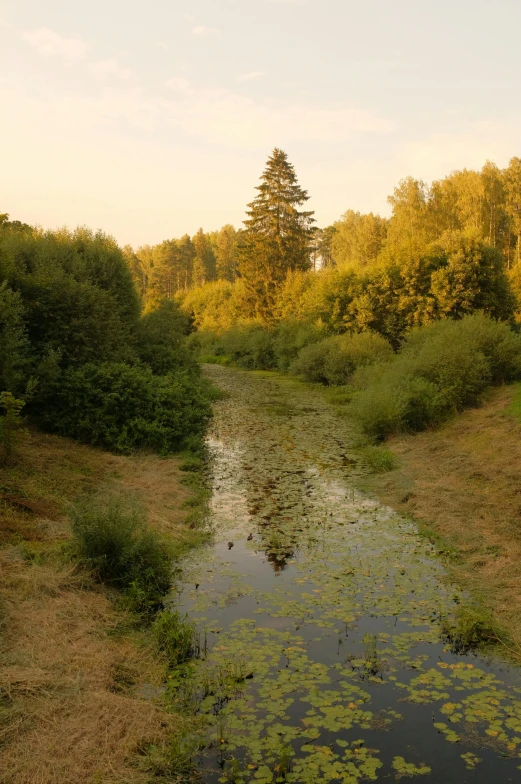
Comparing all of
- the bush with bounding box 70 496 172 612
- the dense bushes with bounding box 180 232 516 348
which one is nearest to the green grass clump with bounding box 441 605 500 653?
the bush with bounding box 70 496 172 612

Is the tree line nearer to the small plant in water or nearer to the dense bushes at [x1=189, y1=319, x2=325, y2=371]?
the dense bushes at [x1=189, y1=319, x2=325, y2=371]

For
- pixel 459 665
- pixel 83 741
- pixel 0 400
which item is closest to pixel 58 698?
pixel 83 741

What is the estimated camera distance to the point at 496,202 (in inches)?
2077

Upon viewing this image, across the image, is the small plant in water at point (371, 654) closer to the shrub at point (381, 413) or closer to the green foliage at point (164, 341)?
the shrub at point (381, 413)

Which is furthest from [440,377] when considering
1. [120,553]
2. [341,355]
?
[120,553]

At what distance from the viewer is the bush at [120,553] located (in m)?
8.64

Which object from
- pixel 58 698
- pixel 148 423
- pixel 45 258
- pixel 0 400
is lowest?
pixel 58 698

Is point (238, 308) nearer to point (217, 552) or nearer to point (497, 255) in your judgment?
point (497, 255)

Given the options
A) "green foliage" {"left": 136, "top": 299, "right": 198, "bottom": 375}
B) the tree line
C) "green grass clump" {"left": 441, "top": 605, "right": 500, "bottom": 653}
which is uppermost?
the tree line

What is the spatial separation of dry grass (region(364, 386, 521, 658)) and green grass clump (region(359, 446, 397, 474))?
0.28m

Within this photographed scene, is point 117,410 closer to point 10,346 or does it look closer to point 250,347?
point 10,346

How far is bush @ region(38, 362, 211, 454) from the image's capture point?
15.0m

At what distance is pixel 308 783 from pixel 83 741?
6.35 feet

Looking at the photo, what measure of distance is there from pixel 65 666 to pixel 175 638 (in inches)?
49.3
